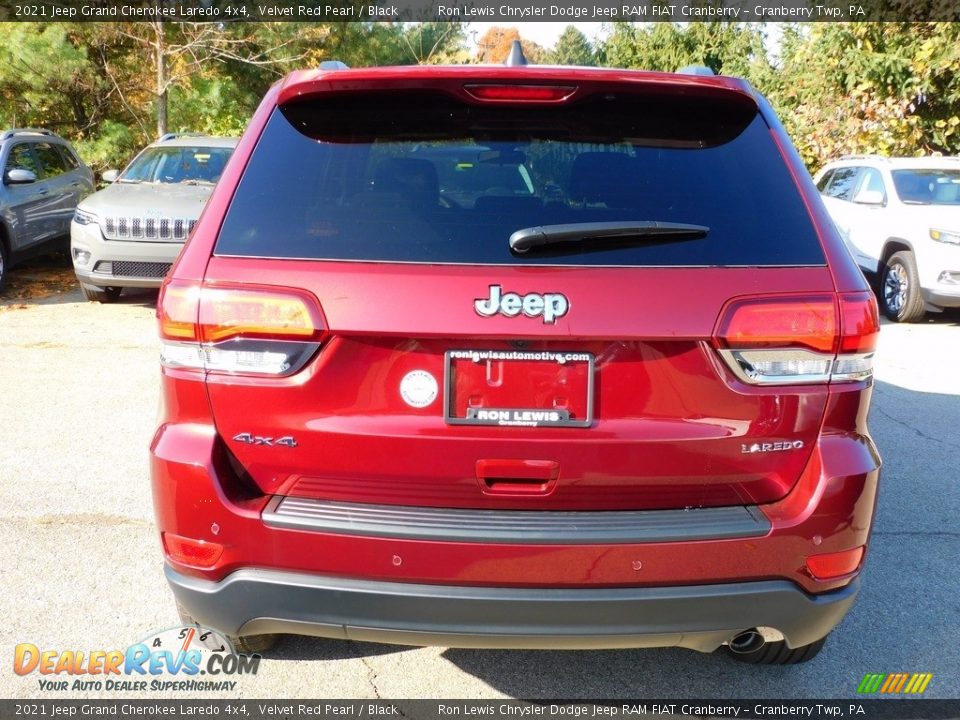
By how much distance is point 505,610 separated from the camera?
7.11ft

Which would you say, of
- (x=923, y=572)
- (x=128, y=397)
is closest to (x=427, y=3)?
(x=128, y=397)

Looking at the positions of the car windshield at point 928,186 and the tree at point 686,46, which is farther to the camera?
the tree at point 686,46

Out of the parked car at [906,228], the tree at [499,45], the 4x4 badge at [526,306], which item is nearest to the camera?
the 4x4 badge at [526,306]

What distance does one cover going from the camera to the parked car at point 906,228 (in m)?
9.40

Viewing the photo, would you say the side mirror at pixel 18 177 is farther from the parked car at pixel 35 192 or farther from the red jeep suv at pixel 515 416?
the red jeep suv at pixel 515 416

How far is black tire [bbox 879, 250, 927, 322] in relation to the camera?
964cm

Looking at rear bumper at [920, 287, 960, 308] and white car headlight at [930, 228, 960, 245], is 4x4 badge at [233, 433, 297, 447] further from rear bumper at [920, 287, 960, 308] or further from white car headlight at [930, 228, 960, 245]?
white car headlight at [930, 228, 960, 245]

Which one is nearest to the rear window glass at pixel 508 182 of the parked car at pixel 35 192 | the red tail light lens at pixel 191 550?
the red tail light lens at pixel 191 550

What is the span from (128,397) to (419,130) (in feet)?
14.9

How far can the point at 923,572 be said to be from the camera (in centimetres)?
373

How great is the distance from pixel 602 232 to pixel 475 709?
1605mm

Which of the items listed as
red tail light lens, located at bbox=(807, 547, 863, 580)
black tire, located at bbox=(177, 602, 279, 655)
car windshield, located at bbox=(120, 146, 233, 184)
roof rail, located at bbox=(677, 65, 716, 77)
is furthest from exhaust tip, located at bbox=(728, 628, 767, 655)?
car windshield, located at bbox=(120, 146, 233, 184)

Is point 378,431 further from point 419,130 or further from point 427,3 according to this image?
point 427,3

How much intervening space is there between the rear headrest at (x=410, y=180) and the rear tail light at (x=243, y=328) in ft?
1.34
